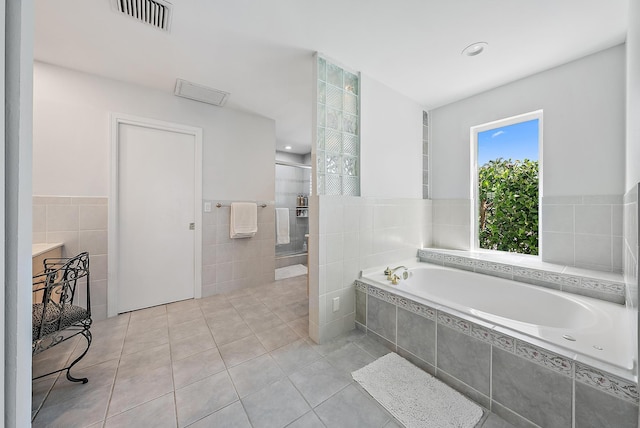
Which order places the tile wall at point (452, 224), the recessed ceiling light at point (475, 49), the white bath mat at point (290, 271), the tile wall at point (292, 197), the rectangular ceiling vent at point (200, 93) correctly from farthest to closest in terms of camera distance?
the tile wall at point (292, 197), the white bath mat at point (290, 271), the tile wall at point (452, 224), the rectangular ceiling vent at point (200, 93), the recessed ceiling light at point (475, 49)

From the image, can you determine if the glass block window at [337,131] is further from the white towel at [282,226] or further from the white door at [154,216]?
the white towel at [282,226]

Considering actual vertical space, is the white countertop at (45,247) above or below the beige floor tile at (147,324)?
above

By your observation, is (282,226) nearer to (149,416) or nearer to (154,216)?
(154,216)

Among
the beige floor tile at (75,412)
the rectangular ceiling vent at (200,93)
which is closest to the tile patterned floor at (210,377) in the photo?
the beige floor tile at (75,412)

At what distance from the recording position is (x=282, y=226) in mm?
4355

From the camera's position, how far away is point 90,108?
2164 mm

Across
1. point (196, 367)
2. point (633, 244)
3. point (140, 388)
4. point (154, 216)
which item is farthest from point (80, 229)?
point (633, 244)

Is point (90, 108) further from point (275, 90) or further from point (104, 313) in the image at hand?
point (104, 313)

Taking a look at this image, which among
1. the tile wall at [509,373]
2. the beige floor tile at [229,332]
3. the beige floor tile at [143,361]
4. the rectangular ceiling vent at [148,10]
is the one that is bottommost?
the beige floor tile at [143,361]

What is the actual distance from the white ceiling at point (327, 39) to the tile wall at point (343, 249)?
1.18 meters

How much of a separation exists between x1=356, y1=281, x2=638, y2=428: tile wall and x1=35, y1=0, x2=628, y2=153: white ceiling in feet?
6.21

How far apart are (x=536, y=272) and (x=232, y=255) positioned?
3.01 meters

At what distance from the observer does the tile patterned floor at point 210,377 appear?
4.03 ft

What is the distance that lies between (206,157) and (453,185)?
9.41 ft
